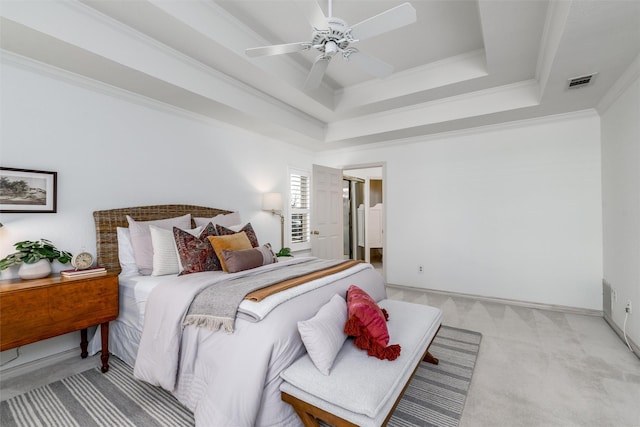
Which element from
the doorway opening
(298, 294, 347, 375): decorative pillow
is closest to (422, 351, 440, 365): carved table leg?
(298, 294, 347, 375): decorative pillow

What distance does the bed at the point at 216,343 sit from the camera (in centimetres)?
154

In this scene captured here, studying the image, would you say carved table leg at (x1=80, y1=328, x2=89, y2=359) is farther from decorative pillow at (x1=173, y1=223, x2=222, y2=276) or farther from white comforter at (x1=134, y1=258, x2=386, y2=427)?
decorative pillow at (x1=173, y1=223, x2=222, y2=276)

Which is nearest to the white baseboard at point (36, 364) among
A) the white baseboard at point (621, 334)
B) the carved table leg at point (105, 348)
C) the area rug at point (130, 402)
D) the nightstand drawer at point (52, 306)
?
the area rug at point (130, 402)

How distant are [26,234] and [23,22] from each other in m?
1.53

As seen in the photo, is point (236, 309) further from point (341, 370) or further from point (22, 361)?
point (22, 361)

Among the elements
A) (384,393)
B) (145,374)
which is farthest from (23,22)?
(384,393)

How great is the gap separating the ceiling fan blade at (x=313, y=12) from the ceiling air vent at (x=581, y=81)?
2.59m

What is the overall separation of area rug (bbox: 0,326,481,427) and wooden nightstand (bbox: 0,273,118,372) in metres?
0.23

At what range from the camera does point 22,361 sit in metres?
2.32

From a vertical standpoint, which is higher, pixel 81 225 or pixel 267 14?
pixel 267 14

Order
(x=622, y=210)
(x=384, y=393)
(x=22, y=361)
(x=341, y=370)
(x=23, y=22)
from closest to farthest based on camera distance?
(x=384, y=393) → (x=341, y=370) → (x=23, y=22) → (x=22, y=361) → (x=622, y=210)

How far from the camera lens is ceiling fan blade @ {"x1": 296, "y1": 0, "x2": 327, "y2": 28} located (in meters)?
1.71

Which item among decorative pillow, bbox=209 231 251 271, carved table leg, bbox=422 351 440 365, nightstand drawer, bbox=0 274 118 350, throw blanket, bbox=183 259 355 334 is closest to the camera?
throw blanket, bbox=183 259 355 334

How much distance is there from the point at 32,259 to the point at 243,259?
154 centimetres
